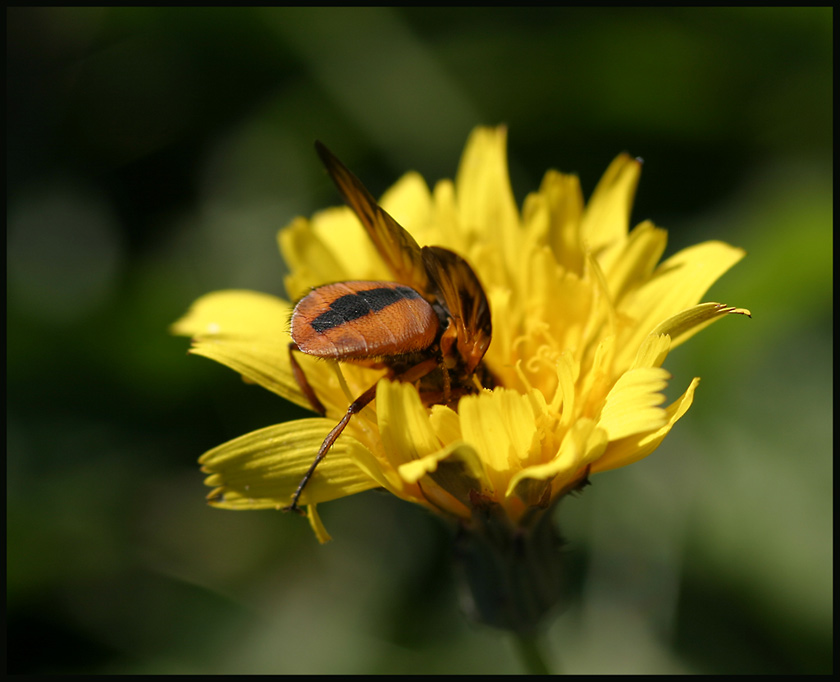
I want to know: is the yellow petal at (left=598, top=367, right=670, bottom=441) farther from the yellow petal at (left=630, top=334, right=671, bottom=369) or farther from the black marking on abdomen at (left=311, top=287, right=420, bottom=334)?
the black marking on abdomen at (left=311, top=287, right=420, bottom=334)

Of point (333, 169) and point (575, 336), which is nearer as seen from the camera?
point (333, 169)

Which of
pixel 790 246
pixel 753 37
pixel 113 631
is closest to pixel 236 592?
pixel 113 631

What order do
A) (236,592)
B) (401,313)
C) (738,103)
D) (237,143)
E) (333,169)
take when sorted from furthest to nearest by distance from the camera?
1. (237,143)
2. (738,103)
3. (236,592)
4. (333,169)
5. (401,313)

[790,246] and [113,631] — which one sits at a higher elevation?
[113,631]

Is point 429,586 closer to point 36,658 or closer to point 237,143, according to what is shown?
point 36,658

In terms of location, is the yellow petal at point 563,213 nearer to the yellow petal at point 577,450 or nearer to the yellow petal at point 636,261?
the yellow petal at point 636,261

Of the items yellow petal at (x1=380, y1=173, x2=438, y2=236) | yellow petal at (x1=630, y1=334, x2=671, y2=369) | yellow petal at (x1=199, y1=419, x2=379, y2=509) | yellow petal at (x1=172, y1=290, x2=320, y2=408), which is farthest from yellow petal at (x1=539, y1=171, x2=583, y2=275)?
yellow petal at (x1=199, y1=419, x2=379, y2=509)

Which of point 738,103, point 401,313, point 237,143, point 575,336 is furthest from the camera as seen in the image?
point 237,143
